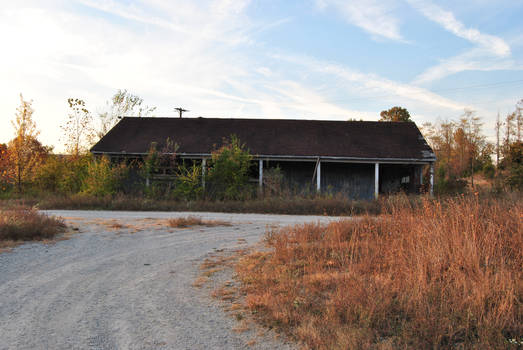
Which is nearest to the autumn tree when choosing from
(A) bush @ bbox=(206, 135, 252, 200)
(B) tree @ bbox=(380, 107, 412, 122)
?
(B) tree @ bbox=(380, 107, 412, 122)

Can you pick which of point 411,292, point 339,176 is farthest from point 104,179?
point 411,292

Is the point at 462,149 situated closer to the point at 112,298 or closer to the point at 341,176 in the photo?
the point at 341,176

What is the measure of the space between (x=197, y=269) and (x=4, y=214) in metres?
5.98

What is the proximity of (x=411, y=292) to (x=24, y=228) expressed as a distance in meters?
7.99

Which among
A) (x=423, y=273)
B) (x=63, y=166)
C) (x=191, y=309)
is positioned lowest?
(x=191, y=309)

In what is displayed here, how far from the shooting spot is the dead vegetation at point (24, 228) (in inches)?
310

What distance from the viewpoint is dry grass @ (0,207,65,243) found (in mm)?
7883

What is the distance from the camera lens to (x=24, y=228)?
26.9ft

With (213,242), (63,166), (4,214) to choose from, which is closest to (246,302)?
(213,242)

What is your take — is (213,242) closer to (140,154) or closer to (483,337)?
(483,337)

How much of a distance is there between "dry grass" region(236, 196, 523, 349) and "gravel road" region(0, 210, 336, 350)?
56 cm

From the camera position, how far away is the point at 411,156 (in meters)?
19.1

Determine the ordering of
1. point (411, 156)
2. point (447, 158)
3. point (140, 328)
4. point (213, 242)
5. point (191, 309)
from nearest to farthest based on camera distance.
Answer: point (140, 328) → point (191, 309) → point (213, 242) → point (411, 156) → point (447, 158)

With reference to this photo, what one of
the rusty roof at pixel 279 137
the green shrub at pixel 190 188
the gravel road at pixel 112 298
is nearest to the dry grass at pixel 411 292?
the gravel road at pixel 112 298
